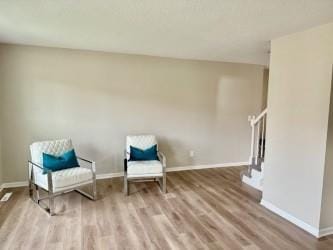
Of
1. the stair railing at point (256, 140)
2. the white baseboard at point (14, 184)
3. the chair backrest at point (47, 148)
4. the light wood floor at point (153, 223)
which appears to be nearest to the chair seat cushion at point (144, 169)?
the light wood floor at point (153, 223)

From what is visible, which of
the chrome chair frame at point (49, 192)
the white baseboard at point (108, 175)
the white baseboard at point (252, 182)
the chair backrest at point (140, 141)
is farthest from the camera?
the white baseboard at point (108, 175)

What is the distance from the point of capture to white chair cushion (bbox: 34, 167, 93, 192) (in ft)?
10.3

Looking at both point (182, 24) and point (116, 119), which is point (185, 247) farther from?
point (116, 119)

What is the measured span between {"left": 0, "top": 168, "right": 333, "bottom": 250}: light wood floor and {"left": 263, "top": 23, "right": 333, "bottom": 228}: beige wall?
0.35 meters

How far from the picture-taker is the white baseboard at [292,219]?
269cm

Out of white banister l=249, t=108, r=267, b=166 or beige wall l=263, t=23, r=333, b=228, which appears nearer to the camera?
beige wall l=263, t=23, r=333, b=228

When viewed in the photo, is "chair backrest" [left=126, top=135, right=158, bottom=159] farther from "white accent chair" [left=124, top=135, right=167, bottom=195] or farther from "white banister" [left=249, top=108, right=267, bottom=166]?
"white banister" [left=249, top=108, right=267, bottom=166]

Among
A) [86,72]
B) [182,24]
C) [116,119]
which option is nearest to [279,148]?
[182,24]

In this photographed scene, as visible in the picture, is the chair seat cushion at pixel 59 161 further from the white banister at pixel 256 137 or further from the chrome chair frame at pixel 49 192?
the white banister at pixel 256 137

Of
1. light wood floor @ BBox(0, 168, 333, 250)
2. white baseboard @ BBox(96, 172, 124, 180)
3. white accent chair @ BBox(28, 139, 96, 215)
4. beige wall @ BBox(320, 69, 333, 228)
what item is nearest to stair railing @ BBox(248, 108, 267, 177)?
light wood floor @ BBox(0, 168, 333, 250)

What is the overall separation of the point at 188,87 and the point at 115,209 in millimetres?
2760

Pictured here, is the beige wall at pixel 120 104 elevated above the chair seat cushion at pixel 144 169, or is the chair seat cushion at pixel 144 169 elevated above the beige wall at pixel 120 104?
the beige wall at pixel 120 104

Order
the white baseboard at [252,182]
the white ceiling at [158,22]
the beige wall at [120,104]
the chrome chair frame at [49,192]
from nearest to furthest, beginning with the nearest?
the white ceiling at [158,22] → the chrome chair frame at [49,192] → the beige wall at [120,104] → the white baseboard at [252,182]

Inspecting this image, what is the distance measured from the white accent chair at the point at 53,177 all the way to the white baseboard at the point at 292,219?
2.47 meters
